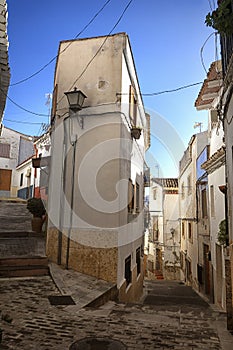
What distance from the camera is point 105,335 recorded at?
4406 millimetres

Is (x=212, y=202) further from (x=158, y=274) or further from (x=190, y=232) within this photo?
(x=158, y=274)

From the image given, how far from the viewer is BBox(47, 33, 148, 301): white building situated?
328 inches

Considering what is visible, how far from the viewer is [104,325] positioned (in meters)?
4.84

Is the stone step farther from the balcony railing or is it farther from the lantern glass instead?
the balcony railing

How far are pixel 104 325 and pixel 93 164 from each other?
4969 millimetres

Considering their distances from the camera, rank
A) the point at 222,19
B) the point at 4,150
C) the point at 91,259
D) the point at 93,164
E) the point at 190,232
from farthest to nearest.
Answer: the point at 4,150, the point at 190,232, the point at 93,164, the point at 91,259, the point at 222,19

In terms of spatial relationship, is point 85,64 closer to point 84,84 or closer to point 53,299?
point 84,84

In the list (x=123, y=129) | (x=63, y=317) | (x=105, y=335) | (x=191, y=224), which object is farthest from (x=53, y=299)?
(x=191, y=224)

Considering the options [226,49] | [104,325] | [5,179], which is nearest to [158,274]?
[5,179]

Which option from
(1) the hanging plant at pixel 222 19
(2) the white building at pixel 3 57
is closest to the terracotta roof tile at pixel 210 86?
(1) the hanging plant at pixel 222 19

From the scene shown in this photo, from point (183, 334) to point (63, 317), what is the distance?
2192mm

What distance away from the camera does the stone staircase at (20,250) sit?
7.93m

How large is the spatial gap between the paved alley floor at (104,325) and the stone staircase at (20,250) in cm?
133

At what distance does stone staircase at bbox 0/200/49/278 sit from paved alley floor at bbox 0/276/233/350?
1330 millimetres
